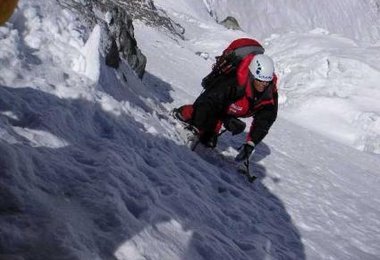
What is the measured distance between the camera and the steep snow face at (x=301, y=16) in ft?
Result: 134

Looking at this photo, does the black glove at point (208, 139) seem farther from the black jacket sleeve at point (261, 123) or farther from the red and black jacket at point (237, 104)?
the black jacket sleeve at point (261, 123)

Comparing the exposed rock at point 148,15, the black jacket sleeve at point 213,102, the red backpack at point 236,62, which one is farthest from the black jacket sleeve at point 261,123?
the exposed rock at point 148,15

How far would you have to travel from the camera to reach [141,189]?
4.33 meters

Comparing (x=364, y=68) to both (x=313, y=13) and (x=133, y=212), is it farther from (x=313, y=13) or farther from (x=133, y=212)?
(x=313, y=13)

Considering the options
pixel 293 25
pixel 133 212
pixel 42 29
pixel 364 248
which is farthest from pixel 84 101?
pixel 293 25

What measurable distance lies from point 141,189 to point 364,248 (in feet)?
10.4

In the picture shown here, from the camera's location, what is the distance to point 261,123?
7.00 meters

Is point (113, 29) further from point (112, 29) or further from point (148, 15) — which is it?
point (148, 15)

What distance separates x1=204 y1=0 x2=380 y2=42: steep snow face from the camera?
40.9 meters

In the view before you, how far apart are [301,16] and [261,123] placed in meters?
37.3

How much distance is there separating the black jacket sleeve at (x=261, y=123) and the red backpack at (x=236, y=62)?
20.7 inches

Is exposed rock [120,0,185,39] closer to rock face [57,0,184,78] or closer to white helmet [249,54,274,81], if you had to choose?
rock face [57,0,184,78]

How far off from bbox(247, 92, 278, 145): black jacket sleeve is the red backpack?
53 cm

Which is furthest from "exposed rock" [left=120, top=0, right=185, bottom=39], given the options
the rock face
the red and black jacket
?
the red and black jacket
